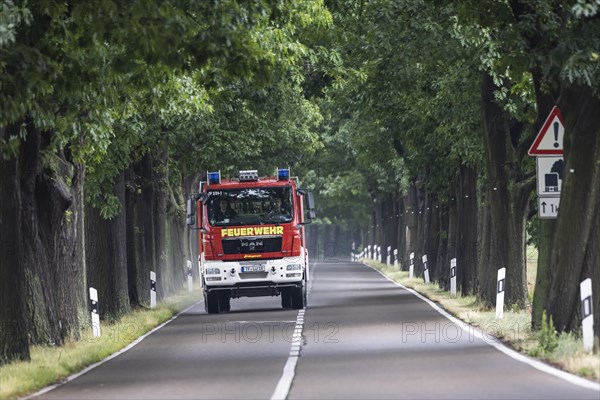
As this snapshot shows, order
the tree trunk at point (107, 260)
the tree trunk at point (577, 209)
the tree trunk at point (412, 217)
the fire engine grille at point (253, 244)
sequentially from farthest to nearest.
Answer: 1. the tree trunk at point (412, 217)
2. the fire engine grille at point (253, 244)
3. the tree trunk at point (107, 260)
4. the tree trunk at point (577, 209)

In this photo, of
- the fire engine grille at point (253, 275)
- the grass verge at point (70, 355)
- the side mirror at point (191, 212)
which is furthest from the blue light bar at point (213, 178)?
the grass verge at point (70, 355)

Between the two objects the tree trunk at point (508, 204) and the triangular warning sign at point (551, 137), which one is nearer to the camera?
the triangular warning sign at point (551, 137)

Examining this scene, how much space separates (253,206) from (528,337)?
1329 cm

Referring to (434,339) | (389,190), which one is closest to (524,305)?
(434,339)

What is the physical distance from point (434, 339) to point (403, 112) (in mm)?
16685

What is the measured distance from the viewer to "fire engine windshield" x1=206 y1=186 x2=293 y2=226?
33906 millimetres

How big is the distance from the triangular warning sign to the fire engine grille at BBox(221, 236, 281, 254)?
1336cm

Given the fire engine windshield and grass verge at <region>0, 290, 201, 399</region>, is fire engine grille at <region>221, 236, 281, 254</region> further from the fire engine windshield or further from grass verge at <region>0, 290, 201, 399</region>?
grass verge at <region>0, 290, 201, 399</region>

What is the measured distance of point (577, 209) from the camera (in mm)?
20297

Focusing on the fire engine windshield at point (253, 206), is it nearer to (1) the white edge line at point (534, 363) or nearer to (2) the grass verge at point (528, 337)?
(2) the grass verge at point (528, 337)

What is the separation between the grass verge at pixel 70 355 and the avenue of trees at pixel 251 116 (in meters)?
0.46

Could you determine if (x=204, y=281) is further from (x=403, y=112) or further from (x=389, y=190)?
(x=389, y=190)

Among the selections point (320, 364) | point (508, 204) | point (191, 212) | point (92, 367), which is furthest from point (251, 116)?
point (320, 364)

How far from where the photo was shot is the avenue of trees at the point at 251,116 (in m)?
17.7
